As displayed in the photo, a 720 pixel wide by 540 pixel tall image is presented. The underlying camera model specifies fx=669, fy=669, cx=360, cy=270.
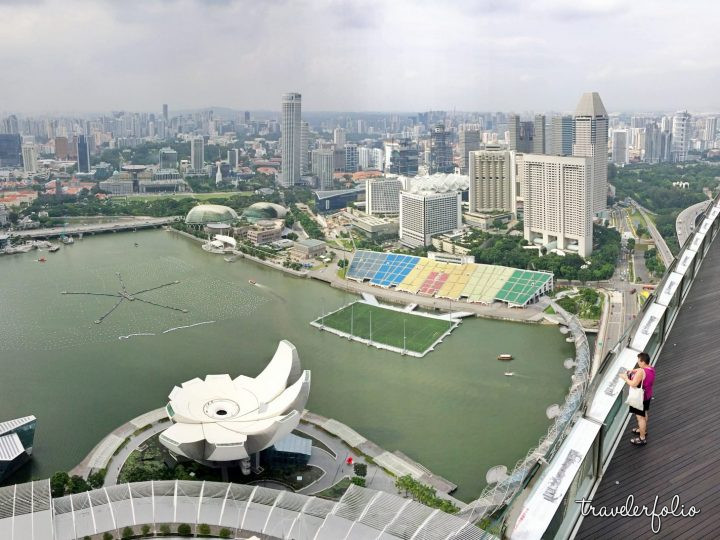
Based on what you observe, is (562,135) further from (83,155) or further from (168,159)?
(83,155)

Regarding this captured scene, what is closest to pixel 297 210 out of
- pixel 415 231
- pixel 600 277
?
pixel 415 231

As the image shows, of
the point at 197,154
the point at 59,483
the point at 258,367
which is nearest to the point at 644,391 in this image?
the point at 59,483

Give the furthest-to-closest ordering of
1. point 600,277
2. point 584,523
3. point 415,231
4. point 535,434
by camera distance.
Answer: point 415,231
point 600,277
point 535,434
point 584,523

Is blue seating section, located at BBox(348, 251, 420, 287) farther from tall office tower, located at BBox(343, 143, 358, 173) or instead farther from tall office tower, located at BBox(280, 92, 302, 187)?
tall office tower, located at BBox(343, 143, 358, 173)

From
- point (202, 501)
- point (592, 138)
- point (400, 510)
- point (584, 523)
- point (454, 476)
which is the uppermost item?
point (592, 138)

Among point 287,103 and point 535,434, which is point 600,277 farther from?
point 287,103

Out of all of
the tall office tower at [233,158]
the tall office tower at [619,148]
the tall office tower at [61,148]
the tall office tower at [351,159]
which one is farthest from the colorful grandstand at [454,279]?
the tall office tower at [61,148]
